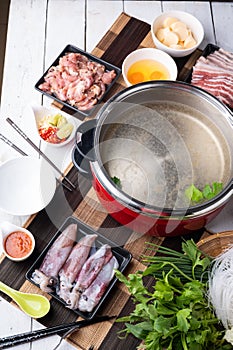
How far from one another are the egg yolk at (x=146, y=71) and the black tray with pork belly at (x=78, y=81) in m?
0.06

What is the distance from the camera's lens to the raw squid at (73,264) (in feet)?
5.99

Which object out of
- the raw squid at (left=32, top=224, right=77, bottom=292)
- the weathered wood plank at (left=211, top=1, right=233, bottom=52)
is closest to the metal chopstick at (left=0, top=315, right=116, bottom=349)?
the raw squid at (left=32, top=224, right=77, bottom=292)

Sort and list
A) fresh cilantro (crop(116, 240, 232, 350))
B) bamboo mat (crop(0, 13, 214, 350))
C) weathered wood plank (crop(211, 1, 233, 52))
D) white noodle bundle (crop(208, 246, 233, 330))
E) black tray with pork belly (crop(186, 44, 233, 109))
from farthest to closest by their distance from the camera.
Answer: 1. weathered wood plank (crop(211, 1, 233, 52))
2. black tray with pork belly (crop(186, 44, 233, 109))
3. bamboo mat (crop(0, 13, 214, 350))
4. white noodle bundle (crop(208, 246, 233, 330))
5. fresh cilantro (crop(116, 240, 232, 350))

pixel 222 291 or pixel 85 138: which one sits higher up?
pixel 85 138

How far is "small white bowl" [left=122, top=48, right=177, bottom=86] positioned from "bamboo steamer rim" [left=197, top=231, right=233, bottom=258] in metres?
0.66

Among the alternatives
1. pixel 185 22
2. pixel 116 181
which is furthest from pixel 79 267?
pixel 185 22

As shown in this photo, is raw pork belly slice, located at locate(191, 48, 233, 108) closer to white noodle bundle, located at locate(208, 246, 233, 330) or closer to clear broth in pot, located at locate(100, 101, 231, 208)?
clear broth in pot, located at locate(100, 101, 231, 208)

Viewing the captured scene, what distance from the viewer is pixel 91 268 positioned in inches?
73.5

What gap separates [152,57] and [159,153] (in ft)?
1.73

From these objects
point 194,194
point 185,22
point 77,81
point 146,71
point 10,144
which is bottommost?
point 10,144

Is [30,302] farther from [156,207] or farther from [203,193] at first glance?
[203,193]

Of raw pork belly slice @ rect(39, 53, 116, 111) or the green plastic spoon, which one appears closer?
the green plastic spoon

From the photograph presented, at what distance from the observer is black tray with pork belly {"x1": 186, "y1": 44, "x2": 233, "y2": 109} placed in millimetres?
2119

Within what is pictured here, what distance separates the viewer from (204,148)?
190cm
